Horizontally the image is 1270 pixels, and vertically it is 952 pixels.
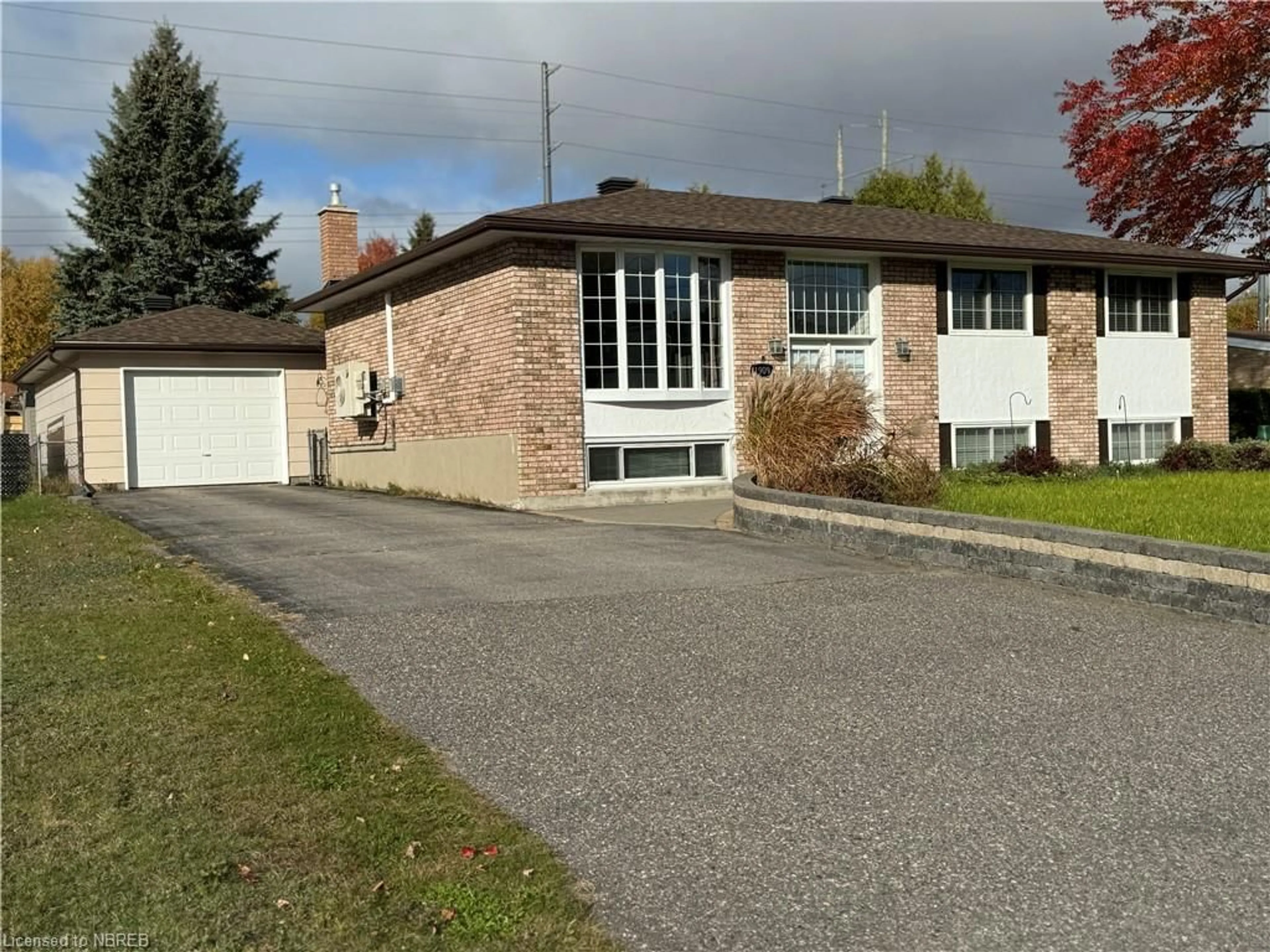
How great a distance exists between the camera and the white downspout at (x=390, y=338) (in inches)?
771

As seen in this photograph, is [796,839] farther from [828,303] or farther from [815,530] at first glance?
[828,303]

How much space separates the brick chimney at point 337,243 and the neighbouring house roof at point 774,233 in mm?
2756

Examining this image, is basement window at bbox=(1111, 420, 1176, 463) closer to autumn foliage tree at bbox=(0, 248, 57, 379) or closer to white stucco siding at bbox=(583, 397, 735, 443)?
white stucco siding at bbox=(583, 397, 735, 443)

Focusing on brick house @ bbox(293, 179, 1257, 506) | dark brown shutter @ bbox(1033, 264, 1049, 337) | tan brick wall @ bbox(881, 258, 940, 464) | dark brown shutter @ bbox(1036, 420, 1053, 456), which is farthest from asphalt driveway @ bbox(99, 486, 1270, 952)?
dark brown shutter @ bbox(1033, 264, 1049, 337)

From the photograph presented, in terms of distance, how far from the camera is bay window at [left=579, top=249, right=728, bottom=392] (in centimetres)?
1602

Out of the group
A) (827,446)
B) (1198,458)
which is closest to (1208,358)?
(1198,458)

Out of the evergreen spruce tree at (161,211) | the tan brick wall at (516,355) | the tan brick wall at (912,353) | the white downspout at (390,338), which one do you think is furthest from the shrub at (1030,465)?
the evergreen spruce tree at (161,211)

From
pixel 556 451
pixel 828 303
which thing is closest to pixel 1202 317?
pixel 828 303

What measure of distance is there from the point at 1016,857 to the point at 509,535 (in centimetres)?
880

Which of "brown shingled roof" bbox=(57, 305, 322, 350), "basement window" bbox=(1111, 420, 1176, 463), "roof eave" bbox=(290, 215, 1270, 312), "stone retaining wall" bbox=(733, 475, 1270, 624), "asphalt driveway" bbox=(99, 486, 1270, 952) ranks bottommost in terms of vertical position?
"asphalt driveway" bbox=(99, 486, 1270, 952)

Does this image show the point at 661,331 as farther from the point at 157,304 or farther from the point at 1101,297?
the point at 157,304

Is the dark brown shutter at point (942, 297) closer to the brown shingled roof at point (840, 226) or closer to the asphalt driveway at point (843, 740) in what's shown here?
the brown shingled roof at point (840, 226)

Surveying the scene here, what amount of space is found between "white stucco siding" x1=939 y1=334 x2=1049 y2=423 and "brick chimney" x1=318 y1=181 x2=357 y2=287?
43.2 ft

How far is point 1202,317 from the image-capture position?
21156mm
